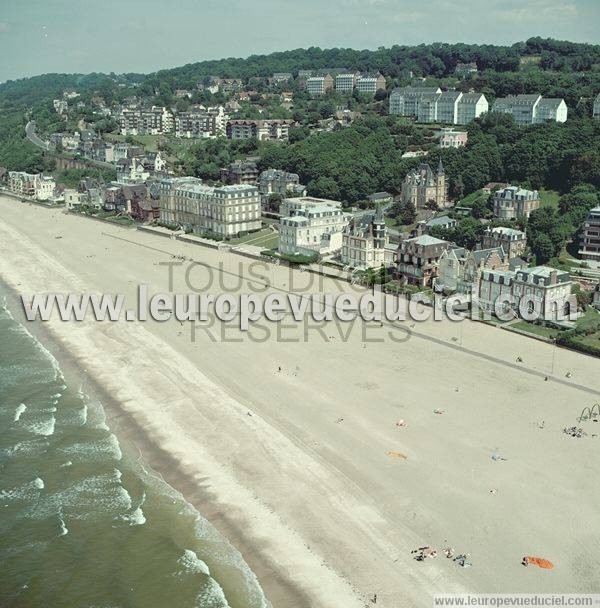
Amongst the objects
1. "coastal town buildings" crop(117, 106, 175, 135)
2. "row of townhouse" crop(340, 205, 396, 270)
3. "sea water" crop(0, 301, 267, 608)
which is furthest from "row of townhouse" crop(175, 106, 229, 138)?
"sea water" crop(0, 301, 267, 608)

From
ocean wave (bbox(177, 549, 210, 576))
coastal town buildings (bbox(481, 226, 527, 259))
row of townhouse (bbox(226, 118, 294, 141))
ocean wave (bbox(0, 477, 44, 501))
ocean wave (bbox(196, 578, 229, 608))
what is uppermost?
row of townhouse (bbox(226, 118, 294, 141))

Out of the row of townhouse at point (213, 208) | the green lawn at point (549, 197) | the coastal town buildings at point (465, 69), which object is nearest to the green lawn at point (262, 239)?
the row of townhouse at point (213, 208)

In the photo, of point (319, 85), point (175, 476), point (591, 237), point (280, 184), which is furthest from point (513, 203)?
point (319, 85)

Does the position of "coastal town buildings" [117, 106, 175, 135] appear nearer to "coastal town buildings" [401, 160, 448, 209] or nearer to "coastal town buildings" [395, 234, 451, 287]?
"coastal town buildings" [401, 160, 448, 209]

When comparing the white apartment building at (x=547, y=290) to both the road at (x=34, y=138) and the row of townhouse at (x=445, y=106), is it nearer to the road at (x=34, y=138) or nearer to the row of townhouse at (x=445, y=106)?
the row of townhouse at (x=445, y=106)

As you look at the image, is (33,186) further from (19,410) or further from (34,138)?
(19,410)

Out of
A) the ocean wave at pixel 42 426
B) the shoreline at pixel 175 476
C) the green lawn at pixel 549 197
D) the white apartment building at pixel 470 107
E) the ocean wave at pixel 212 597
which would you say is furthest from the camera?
the white apartment building at pixel 470 107

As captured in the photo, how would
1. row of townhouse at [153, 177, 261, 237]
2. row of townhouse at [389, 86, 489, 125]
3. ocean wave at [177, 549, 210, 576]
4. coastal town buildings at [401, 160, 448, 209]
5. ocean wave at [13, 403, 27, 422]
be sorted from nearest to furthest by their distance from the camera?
ocean wave at [177, 549, 210, 576], ocean wave at [13, 403, 27, 422], row of townhouse at [153, 177, 261, 237], coastal town buildings at [401, 160, 448, 209], row of townhouse at [389, 86, 489, 125]
